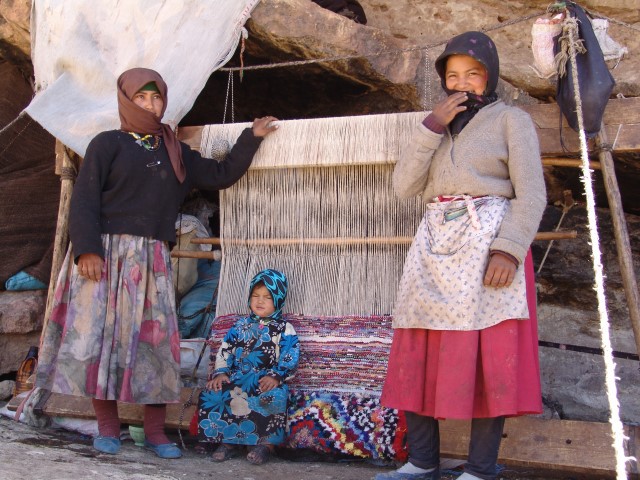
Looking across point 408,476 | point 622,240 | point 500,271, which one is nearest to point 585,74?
point 622,240

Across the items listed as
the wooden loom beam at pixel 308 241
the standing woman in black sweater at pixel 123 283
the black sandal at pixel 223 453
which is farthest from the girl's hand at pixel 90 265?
the black sandal at pixel 223 453

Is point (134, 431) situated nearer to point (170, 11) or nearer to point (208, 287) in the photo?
point (208, 287)

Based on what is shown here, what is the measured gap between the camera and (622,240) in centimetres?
311

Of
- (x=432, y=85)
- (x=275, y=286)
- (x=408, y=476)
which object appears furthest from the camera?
(x=432, y=85)

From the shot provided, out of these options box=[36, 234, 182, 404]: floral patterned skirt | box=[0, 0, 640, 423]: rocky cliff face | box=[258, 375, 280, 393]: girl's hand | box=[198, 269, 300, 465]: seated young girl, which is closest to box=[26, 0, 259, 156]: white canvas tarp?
box=[0, 0, 640, 423]: rocky cliff face

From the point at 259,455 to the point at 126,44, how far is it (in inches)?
86.8

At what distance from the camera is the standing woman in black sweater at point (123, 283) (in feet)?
10.7

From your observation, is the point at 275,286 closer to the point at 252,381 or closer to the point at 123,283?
the point at 252,381

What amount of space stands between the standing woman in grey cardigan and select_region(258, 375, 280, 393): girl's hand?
2.26ft

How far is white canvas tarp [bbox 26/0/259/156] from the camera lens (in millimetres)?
4031

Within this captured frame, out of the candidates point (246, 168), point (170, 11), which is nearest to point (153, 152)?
point (246, 168)

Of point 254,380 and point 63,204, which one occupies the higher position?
point 63,204

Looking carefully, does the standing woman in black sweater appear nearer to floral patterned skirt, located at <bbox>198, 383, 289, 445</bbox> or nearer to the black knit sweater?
the black knit sweater

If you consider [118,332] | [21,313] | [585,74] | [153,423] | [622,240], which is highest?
[585,74]
